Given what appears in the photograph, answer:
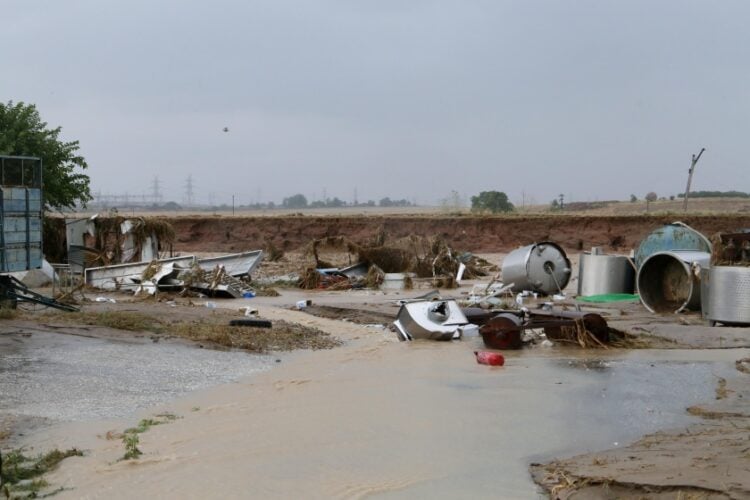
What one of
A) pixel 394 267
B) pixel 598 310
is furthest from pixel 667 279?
pixel 394 267

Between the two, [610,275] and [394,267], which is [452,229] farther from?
[610,275]

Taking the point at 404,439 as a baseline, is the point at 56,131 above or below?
above

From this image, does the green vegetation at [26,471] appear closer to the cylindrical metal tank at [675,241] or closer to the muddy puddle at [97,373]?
the muddy puddle at [97,373]

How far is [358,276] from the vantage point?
24766mm

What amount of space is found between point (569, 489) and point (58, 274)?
19.2 m

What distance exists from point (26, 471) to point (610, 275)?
1522 cm

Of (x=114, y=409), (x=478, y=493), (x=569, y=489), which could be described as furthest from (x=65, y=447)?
(x=569, y=489)

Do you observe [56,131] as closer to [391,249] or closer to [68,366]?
[391,249]

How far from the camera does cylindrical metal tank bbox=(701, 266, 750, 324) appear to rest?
551 inches

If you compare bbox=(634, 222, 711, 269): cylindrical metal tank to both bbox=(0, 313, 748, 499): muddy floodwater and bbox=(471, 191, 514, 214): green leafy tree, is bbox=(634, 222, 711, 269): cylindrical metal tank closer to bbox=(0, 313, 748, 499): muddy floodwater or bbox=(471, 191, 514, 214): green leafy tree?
bbox=(0, 313, 748, 499): muddy floodwater

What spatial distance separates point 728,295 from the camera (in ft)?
46.5

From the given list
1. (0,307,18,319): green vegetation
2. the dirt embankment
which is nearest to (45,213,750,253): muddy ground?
the dirt embankment

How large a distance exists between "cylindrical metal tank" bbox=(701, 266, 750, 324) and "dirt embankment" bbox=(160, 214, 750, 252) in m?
21.9

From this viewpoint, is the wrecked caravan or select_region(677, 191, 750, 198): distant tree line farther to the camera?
select_region(677, 191, 750, 198): distant tree line
